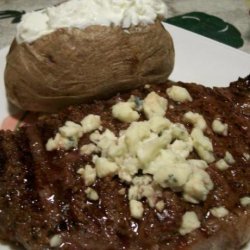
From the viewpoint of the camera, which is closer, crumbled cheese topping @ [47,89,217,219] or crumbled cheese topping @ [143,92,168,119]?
crumbled cheese topping @ [47,89,217,219]

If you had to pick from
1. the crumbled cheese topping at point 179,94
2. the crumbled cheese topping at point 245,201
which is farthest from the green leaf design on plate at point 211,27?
the crumbled cheese topping at point 245,201

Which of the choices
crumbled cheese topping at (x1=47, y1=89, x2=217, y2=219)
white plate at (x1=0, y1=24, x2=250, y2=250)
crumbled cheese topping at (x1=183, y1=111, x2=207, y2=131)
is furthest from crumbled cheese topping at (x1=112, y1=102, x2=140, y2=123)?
white plate at (x1=0, y1=24, x2=250, y2=250)

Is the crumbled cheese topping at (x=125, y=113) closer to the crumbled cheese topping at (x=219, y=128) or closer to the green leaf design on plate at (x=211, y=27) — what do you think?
the crumbled cheese topping at (x=219, y=128)

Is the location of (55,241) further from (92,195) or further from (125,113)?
(125,113)

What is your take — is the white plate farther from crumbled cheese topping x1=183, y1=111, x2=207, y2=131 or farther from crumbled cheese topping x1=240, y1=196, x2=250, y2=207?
crumbled cheese topping x1=240, y1=196, x2=250, y2=207

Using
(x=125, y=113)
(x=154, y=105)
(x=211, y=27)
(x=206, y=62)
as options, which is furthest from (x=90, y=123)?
(x=211, y=27)

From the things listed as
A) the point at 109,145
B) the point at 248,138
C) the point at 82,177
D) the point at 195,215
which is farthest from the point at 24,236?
the point at 248,138
